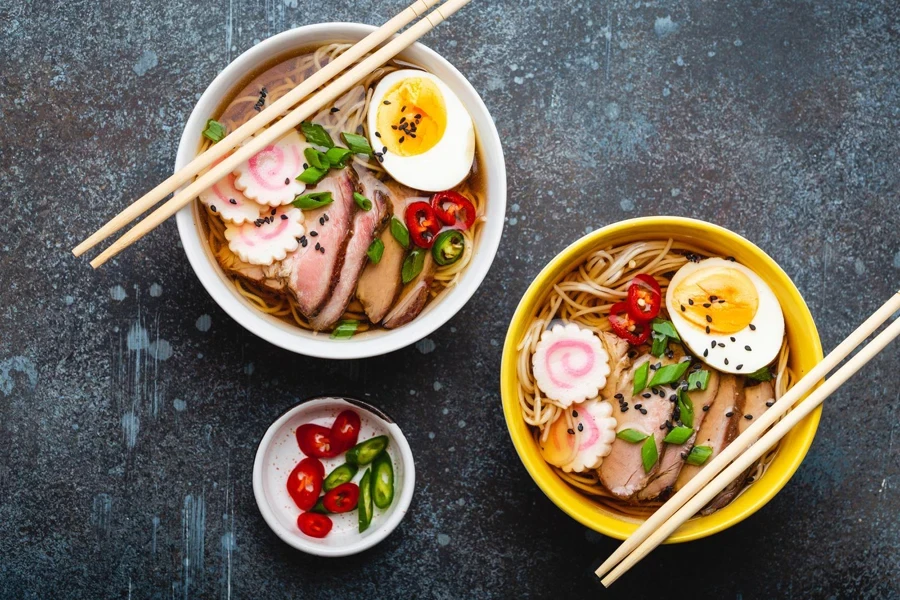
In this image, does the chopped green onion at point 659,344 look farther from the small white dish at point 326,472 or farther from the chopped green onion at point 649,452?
the small white dish at point 326,472

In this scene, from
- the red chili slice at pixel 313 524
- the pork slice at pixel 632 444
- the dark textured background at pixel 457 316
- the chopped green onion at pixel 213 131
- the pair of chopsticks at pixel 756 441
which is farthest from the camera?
the dark textured background at pixel 457 316

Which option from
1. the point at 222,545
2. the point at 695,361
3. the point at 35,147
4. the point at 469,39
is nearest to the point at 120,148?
the point at 35,147

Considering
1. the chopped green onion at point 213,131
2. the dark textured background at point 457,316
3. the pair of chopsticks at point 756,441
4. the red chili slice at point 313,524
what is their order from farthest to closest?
the dark textured background at point 457,316
the red chili slice at point 313,524
the chopped green onion at point 213,131
the pair of chopsticks at point 756,441

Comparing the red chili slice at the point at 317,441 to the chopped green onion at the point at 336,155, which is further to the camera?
the red chili slice at the point at 317,441

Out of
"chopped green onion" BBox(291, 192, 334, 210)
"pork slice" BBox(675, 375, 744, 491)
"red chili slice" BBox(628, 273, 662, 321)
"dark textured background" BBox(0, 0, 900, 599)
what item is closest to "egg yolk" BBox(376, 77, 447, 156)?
"chopped green onion" BBox(291, 192, 334, 210)

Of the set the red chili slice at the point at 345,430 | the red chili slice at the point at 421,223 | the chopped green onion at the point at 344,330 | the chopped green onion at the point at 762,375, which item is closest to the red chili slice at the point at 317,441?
the red chili slice at the point at 345,430

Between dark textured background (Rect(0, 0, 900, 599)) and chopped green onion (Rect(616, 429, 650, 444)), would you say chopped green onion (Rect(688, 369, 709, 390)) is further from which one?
dark textured background (Rect(0, 0, 900, 599))

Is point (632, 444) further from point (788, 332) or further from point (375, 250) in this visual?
point (375, 250)

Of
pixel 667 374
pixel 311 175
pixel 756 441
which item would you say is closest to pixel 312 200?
pixel 311 175
